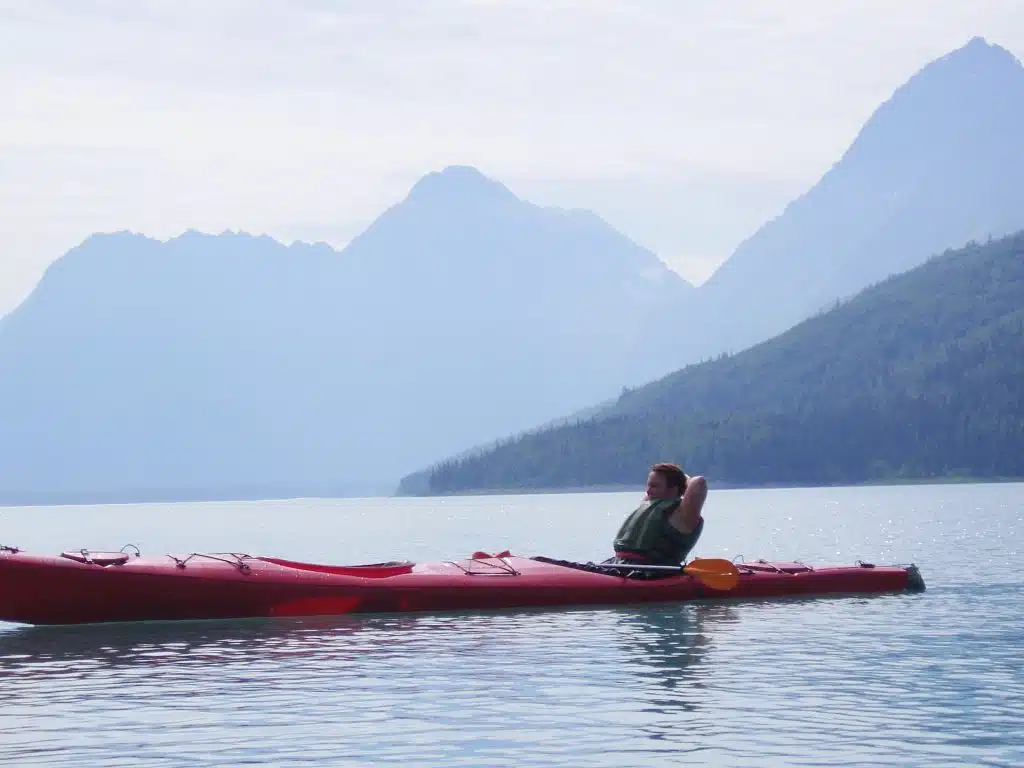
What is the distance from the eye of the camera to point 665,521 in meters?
31.8

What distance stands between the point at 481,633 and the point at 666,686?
293 inches

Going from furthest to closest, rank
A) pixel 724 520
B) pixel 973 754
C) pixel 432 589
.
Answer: pixel 724 520
pixel 432 589
pixel 973 754

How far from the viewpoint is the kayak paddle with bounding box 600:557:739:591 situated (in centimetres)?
3222

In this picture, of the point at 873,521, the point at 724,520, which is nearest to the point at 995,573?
the point at 873,521

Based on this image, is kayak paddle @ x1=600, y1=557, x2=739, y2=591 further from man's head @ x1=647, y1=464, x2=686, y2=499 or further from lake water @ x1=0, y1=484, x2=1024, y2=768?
man's head @ x1=647, y1=464, x2=686, y2=499

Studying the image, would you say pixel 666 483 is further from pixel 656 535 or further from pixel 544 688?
pixel 544 688

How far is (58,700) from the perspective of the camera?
21188mm

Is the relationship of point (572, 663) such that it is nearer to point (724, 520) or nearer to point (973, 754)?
point (973, 754)

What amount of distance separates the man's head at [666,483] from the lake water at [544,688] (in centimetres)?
245

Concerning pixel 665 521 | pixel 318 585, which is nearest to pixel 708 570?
pixel 665 521

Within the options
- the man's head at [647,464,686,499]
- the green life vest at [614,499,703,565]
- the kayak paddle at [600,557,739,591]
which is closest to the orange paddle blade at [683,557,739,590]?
the kayak paddle at [600,557,739,591]

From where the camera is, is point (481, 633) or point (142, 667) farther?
point (481, 633)

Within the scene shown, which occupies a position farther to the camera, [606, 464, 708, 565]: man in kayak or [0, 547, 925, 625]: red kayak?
[606, 464, 708, 565]: man in kayak

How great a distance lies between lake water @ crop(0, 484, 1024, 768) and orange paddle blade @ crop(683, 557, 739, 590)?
59 cm
